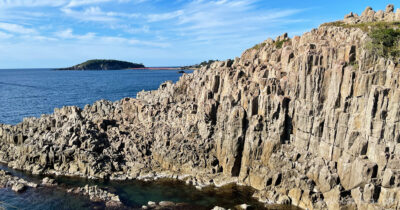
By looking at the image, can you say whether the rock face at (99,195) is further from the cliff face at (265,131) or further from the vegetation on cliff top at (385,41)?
the vegetation on cliff top at (385,41)

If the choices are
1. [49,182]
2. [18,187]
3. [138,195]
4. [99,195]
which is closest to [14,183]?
[18,187]

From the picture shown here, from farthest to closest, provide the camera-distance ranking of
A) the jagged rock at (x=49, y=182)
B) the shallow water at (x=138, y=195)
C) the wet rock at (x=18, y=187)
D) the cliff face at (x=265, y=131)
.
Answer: the jagged rock at (x=49, y=182) < the wet rock at (x=18, y=187) < the shallow water at (x=138, y=195) < the cliff face at (x=265, y=131)

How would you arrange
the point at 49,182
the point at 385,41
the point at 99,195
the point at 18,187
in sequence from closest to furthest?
the point at 99,195 → the point at 385,41 → the point at 18,187 → the point at 49,182

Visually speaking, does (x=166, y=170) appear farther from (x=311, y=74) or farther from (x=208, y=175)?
(x=311, y=74)

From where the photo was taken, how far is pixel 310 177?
4322 cm

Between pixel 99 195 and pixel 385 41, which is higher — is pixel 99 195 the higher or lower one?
the lower one

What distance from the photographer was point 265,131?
1961 inches

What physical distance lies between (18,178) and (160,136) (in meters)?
25.8

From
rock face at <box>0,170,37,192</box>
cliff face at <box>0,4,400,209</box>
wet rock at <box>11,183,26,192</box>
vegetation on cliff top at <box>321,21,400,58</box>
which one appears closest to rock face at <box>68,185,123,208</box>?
cliff face at <box>0,4,400,209</box>

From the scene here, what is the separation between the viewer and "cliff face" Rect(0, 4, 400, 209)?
38688 millimetres

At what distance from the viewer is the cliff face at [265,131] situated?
127 feet

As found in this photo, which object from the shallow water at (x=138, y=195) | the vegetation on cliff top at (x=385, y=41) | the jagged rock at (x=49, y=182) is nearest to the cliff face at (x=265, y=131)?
the vegetation on cliff top at (x=385, y=41)

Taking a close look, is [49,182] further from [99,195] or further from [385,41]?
[385,41]

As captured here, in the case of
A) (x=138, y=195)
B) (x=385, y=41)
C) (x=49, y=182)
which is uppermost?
(x=385, y=41)
